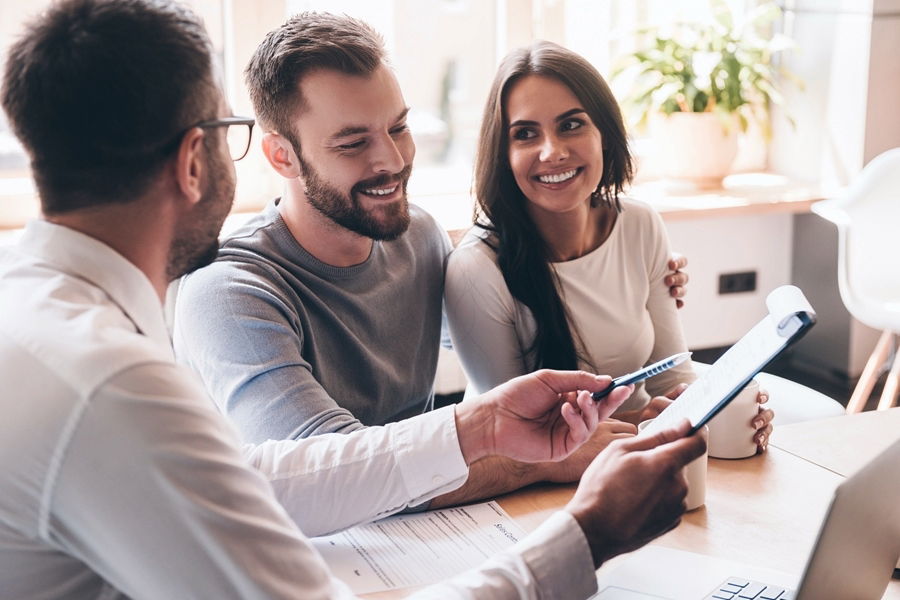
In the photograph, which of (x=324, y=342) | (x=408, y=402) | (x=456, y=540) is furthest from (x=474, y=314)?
(x=456, y=540)

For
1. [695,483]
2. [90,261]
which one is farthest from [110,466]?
[695,483]

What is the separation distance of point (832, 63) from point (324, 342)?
275 cm

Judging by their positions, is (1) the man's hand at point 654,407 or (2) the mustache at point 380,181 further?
(2) the mustache at point 380,181

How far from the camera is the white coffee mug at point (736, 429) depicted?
1520 mm

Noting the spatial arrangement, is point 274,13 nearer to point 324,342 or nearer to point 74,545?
point 324,342

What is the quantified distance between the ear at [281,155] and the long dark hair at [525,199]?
0.44m

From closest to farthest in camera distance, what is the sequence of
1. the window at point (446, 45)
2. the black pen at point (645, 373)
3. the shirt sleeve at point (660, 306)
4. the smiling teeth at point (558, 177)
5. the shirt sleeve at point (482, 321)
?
the black pen at point (645, 373) < the shirt sleeve at point (482, 321) < the smiling teeth at point (558, 177) < the shirt sleeve at point (660, 306) < the window at point (446, 45)

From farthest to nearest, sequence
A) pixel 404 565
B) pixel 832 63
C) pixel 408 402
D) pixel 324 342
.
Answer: pixel 832 63
pixel 408 402
pixel 324 342
pixel 404 565

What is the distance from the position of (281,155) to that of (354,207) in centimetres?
17

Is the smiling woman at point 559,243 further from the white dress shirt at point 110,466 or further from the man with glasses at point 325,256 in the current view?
the white dress shirt at point 110,466

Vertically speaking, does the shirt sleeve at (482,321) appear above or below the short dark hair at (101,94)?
below

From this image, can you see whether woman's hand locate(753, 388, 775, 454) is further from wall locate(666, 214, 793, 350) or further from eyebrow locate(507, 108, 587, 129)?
wall locate(666, 214, 793, 350)

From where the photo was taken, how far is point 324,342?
5.54 ft

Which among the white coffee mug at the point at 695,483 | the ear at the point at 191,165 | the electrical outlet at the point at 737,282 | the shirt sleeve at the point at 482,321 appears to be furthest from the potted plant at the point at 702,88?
the ear at the point at 191,165
